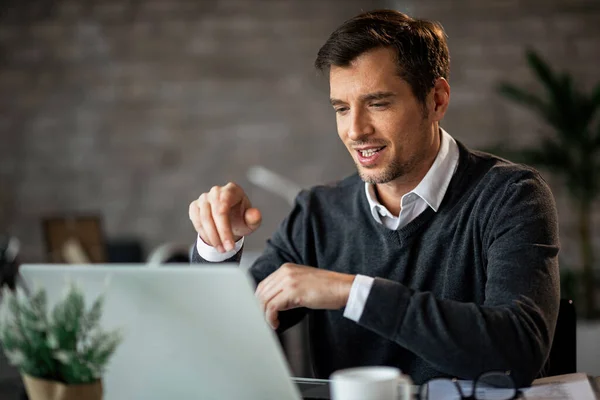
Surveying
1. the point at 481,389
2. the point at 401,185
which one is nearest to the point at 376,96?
the point at 401,185

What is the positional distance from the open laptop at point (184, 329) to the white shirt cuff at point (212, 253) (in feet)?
1.70

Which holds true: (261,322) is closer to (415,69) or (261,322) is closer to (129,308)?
(129,308)

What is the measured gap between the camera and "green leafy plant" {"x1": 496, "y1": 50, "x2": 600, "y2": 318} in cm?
376

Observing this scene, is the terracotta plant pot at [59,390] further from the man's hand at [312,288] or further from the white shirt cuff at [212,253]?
the white shirt cuff at [212,253]

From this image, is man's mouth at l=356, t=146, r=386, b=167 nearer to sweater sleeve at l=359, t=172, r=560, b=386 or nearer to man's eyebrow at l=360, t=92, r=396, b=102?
man's eyebrow at l=360, t=92, r=396, b=102

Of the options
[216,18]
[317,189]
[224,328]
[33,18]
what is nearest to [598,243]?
[216,18]

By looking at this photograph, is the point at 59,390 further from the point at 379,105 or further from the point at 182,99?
the point at 182,99

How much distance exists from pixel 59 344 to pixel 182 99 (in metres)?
3.60

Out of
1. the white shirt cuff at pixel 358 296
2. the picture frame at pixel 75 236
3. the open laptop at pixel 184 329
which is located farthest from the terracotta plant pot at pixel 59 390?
the picture frame at pixel 75 236

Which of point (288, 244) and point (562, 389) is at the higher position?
point (288, 244)

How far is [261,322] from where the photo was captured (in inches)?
41.5

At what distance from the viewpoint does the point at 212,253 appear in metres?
1.70

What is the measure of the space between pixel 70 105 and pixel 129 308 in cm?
372

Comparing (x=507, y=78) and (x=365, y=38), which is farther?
(x=507, y=78)
